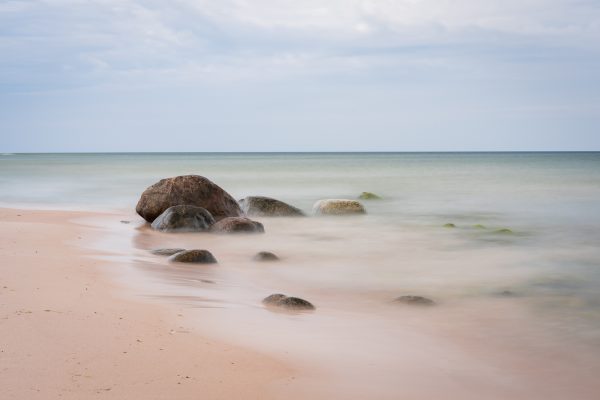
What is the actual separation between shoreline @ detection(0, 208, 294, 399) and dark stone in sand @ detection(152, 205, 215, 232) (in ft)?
17.5

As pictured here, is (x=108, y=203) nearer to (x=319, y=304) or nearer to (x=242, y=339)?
(x=319, y=304)

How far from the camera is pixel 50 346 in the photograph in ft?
13.7

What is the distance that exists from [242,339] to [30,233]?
683 cm

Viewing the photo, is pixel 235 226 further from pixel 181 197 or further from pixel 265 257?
pixel 265 257

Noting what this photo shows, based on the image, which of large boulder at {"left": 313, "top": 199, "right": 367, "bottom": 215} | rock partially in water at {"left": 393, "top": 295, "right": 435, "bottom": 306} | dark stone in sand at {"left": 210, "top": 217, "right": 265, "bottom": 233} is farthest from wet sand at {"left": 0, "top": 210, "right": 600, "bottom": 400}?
large boulder at {"left": 313, "top": 199, "right": 367, "bottom": 215}

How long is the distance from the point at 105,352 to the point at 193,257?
4188 millimetres

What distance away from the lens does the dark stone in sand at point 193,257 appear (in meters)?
8.33

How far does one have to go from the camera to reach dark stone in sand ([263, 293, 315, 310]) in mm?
6086

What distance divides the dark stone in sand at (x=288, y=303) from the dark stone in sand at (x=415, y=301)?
1.07 m

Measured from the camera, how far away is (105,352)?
4.17 metres

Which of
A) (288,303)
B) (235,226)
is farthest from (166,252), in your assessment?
(288,303)

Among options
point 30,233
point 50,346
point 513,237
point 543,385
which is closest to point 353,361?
point 543,385

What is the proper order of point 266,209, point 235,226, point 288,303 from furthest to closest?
point 266,209 < point 235,226 < point 288,303

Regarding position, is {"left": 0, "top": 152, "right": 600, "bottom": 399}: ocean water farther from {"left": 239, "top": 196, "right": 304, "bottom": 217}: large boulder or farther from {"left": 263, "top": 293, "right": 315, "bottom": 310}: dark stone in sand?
{"left": 239, "top": 196, "right": 304, "bottom": 217}: large boulder
